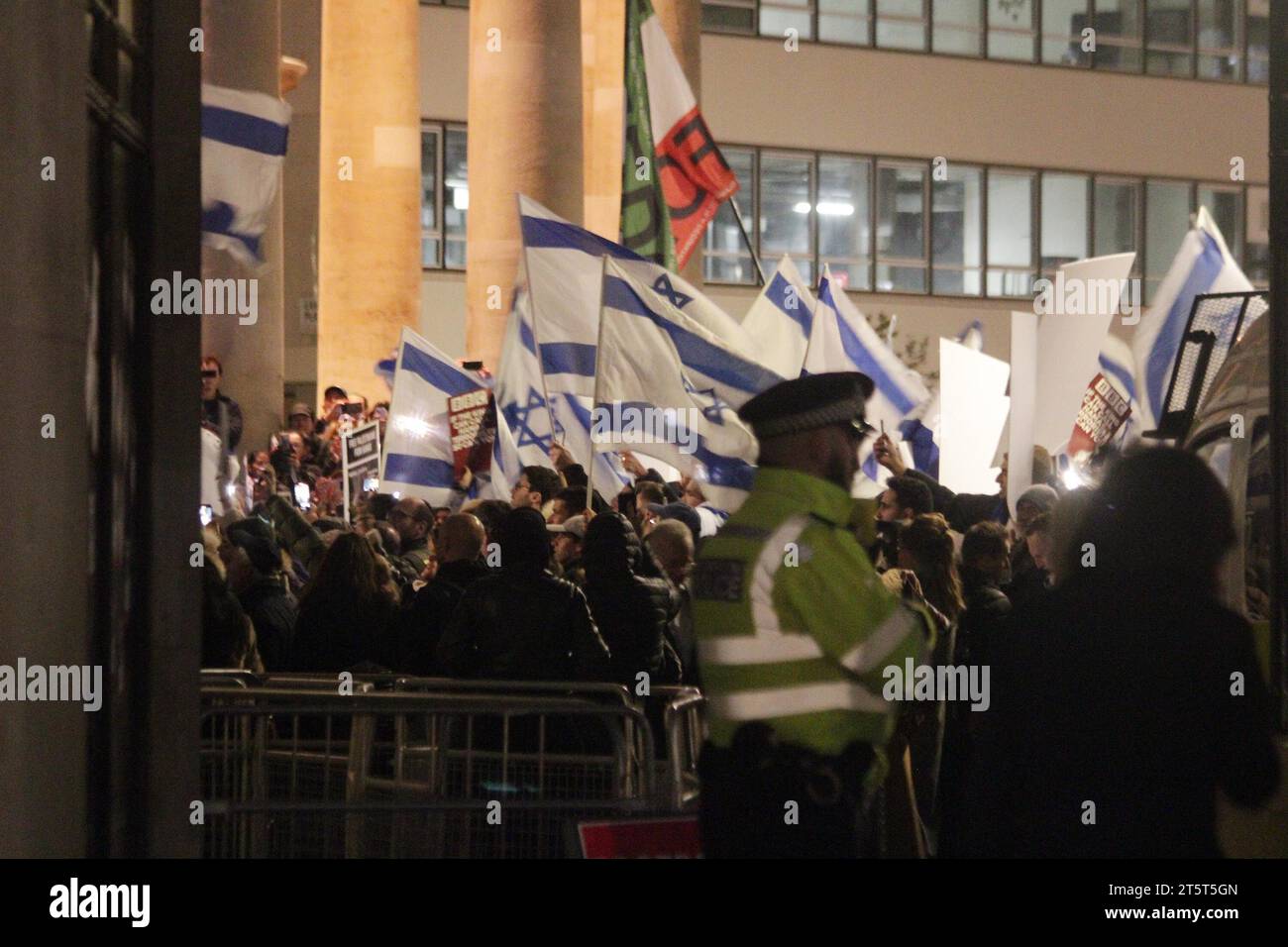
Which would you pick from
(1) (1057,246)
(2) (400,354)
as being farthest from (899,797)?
(1) (1057,246)

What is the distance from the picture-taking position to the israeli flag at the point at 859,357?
49.6 ft

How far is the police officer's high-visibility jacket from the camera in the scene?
4922 mm

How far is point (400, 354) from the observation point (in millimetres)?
15648

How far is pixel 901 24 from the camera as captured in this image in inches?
1636

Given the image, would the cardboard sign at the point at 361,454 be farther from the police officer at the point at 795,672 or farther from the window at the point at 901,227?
the window at the point at 901,227

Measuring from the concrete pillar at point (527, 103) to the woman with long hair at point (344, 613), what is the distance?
12698 millimetres

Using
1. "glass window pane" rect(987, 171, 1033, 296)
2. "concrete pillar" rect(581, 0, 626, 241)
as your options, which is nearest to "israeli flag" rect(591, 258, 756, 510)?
"concrete pillar" rect(581, 0, 626, 241)

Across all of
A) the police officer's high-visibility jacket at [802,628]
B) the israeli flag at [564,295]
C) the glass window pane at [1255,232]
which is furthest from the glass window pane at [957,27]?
the police officer's high-visibility jacket at [802,628]

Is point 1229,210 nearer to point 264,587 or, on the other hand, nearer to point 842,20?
point 842,20

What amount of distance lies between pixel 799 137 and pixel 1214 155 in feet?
31.0
